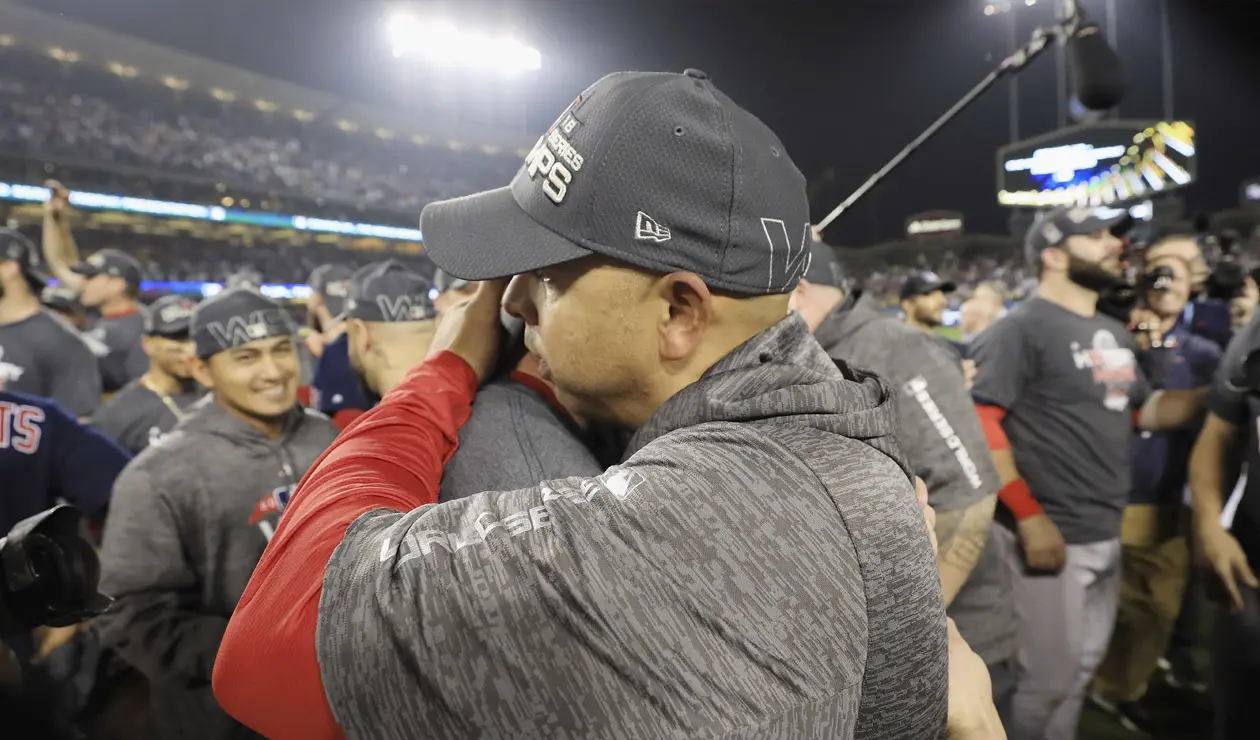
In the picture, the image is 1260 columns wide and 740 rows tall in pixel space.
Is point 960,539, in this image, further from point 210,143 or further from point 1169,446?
point 210,143

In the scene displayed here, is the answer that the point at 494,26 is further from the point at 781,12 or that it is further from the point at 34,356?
the point at 34,356

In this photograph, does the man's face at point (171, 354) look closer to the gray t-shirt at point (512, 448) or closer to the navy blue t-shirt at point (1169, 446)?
the gray t-shirt at point (512, 448)

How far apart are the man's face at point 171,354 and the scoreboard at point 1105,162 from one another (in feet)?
34.0

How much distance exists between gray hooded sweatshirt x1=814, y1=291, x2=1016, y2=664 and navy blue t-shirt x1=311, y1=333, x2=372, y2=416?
7.12ft

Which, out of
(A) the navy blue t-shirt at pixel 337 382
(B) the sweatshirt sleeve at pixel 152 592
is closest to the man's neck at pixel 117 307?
(A) the navy blue t-shirt at pixel 337 382

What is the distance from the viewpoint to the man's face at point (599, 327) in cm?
85

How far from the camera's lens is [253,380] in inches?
96.9

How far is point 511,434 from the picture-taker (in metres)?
0.92

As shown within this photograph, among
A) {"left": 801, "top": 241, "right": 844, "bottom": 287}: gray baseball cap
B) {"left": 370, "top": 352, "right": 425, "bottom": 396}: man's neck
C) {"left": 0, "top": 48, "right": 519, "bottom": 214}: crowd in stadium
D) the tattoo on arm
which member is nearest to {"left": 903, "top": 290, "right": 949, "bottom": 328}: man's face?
{"left": 801, "top": 241, "right": 844, "bottom": 287}: gray baseball cap

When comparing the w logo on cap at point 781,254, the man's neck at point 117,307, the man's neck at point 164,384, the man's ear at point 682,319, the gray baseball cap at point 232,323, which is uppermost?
the w logo on cap at point 781,254

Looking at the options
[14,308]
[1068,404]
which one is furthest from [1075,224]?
[14,308]

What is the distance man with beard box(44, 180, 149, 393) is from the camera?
4750 millimetres

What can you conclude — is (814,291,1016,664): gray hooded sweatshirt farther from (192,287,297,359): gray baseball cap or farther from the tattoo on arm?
(192,287,297,359): gray baseball cap

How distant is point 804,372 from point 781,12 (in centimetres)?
648
